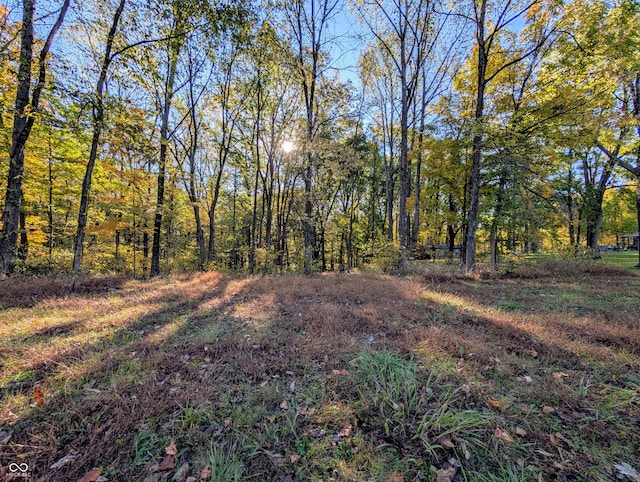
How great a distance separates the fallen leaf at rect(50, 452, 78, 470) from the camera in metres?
1.79

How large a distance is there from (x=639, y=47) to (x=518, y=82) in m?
3.72

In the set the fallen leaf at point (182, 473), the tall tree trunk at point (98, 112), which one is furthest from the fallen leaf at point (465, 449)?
the tall tree trunk at point (98, 112)

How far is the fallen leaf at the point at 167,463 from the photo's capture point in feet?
6.04

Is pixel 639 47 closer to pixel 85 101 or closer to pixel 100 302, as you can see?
pixel 85 101

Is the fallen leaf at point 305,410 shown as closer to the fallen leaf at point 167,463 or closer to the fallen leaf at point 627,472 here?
the fallen leaf at point 167,463

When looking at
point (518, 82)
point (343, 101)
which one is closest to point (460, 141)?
point (518, 82)

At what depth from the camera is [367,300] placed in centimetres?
579

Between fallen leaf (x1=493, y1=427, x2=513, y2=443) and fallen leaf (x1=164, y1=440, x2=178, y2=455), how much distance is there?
2.59 metres

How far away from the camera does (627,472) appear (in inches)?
70.1

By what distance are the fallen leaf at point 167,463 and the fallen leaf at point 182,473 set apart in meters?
0.08

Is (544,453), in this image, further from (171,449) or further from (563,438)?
(171,449)

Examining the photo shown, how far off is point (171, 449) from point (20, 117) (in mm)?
7908

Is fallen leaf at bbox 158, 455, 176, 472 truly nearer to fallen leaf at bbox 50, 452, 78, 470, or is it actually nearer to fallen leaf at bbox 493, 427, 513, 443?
fallen leaf at bbox 50, 452, 78, 470

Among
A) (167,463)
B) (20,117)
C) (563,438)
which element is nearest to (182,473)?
(167,463)
